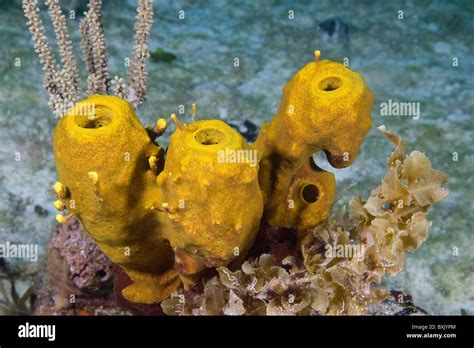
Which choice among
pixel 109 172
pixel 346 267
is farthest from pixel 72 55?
pixel 346 267

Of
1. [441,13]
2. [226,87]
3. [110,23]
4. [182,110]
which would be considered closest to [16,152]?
[182,110]

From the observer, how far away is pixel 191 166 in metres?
1.96

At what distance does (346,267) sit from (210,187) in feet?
3.31

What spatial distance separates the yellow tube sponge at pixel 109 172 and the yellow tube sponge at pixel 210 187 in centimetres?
16

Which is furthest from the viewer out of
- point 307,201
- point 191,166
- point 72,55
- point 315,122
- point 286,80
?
point 286,80

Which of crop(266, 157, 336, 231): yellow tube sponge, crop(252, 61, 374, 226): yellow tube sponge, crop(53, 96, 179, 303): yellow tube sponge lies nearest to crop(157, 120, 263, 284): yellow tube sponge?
crop(53, 96, 179, 303): yellow tube sponge

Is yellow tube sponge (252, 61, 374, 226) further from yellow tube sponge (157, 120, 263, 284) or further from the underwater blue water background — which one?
the underwater blue water background

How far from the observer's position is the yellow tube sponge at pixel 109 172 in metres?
2.02

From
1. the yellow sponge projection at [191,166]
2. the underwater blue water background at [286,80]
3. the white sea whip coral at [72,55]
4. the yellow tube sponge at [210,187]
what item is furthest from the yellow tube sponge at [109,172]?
the underwater blue water background at [286,80]

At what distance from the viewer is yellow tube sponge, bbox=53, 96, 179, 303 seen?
202 centimetres

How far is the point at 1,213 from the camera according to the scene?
13.8ft

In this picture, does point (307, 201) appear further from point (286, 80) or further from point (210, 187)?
point (286, 80)

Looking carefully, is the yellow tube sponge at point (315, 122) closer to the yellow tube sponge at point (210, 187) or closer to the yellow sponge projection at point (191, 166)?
the yellow sponge projection at point (191, 166)

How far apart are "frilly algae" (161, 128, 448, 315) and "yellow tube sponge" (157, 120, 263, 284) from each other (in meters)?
0.35
